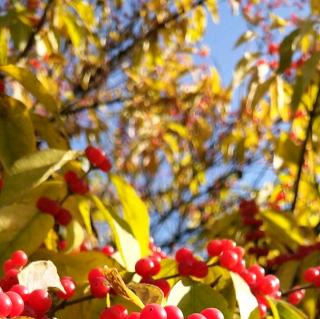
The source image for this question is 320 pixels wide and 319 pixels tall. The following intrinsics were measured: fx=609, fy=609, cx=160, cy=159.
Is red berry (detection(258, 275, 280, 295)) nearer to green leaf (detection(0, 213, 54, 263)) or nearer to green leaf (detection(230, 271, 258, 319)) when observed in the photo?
green leaf (detection(230, 271, 258, 319))

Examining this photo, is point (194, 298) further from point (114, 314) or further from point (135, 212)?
point (135, 212)

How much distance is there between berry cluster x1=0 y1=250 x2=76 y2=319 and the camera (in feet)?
1.98

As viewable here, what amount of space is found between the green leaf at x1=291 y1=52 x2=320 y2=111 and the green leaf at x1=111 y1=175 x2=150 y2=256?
61cm

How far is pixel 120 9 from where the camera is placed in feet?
10.4

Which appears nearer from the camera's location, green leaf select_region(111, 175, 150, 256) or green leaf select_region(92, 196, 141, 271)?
green leaf select_region(92, 196, 141, 271)

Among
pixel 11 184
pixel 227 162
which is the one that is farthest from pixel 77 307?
pixel 227 162

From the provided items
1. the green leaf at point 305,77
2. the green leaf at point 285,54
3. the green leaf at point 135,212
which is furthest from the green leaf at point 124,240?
the green leaf at point 285,54

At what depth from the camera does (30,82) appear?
121 centimetres

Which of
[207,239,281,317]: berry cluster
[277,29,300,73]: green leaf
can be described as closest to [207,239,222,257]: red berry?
[207,239,281,317]: berry cluster

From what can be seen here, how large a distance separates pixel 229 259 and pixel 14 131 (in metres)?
0.51

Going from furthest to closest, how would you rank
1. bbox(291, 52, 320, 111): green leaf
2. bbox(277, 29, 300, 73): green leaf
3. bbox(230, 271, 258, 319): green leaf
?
bbox(277, 29, 300, 73): green leaf < bbox(291, 52, 320, 111): green leaf < bbox(230, 271, 258, 319): green leaf

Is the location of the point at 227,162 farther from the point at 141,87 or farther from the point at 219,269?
the point at 219,269

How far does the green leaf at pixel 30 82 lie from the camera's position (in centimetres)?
118

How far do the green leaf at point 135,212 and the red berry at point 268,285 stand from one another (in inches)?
9.9
